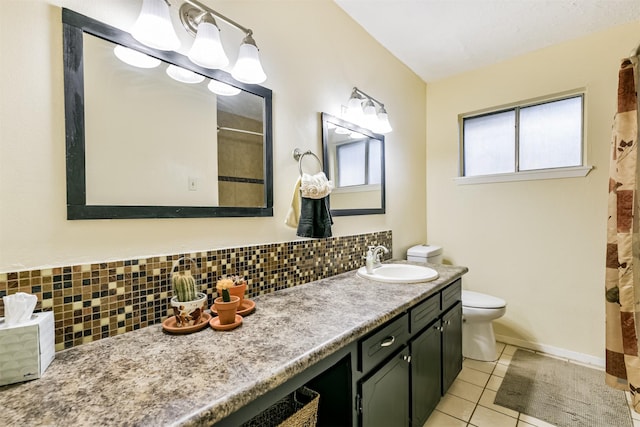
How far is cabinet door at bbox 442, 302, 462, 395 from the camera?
1665mm

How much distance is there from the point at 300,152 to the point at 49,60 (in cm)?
104

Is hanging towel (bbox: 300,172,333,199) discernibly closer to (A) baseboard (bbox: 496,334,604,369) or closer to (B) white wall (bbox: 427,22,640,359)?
(B) white wall (bbox: 427,22,640,359)

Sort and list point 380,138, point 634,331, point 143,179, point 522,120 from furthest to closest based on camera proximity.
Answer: point 522,120, point 380,138, point 634,331, point 143,179

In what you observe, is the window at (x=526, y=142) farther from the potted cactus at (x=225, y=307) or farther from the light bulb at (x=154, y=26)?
the light bulb at (x=154, y=26)

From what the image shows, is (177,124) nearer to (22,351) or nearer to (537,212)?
(22,351)

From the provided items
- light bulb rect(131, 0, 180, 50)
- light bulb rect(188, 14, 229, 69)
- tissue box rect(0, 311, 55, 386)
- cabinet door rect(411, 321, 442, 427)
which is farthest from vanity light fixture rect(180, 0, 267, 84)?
cabinet door rect(411, 321, 442, 427)

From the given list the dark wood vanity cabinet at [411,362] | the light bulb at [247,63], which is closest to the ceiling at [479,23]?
the light bulb at [247,63]

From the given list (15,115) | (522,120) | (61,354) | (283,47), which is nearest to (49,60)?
(15,115)

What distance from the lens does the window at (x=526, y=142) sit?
2.29 m

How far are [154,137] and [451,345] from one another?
192 cm

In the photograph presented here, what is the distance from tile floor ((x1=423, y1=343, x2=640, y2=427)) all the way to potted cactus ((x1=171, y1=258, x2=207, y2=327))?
1444 millimetres

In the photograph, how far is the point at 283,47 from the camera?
5.03ft

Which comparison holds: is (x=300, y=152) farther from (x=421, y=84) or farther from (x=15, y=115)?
(x=421, y=84)

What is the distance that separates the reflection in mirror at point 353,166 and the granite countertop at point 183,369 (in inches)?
35.2
